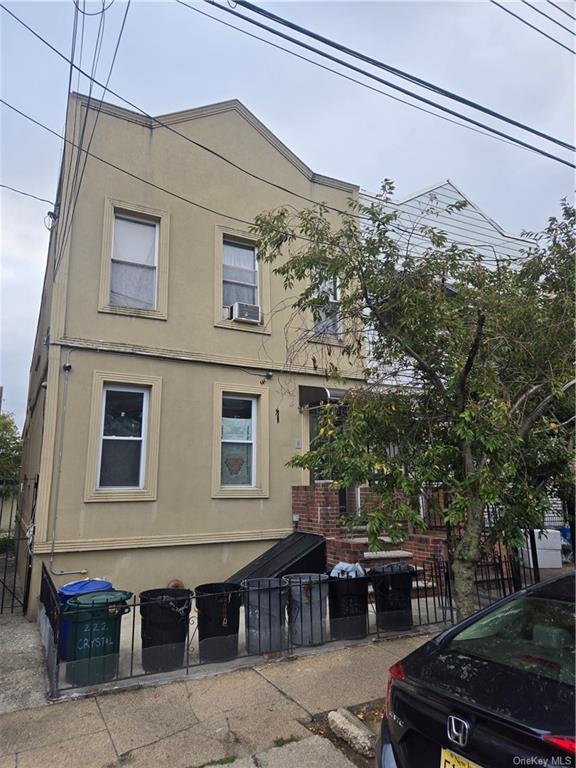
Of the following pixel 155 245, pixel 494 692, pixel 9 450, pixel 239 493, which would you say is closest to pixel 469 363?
pixel 494 692

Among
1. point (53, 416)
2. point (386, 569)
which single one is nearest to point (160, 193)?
point (53, 416)

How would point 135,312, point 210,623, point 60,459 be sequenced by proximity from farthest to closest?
1. point 135,312
2. point 60,459
3. point 210,623

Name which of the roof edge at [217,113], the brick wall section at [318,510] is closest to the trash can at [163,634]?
the brick wall section at [318,510]

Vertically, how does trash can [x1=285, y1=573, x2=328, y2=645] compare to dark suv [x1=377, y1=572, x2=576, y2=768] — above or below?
below

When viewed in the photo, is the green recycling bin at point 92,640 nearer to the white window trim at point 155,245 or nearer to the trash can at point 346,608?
the trash can at point 346,608

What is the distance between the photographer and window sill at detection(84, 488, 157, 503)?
7.41 meters

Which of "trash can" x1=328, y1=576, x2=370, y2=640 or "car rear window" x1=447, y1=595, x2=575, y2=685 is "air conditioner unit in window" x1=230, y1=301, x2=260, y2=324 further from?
"car rear window" x1=447, y1=595, x2=575, y2=685

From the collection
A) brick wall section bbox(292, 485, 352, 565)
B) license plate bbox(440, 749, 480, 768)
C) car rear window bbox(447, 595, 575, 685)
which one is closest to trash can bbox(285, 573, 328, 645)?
brick wall section bbox(292, 485, 352, 565)

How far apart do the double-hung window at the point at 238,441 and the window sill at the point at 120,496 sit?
4.46 ft

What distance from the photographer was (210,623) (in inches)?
210

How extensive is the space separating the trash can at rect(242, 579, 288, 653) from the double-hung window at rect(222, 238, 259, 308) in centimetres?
552

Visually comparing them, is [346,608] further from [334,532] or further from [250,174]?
[250,174]

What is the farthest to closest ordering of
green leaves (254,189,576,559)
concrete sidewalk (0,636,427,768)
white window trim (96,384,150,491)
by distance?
white window trim (96,384,150,491) < green leaves (254,189,576,559) < concrete sidewalk (0,636,427,768)

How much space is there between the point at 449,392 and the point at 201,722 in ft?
12.2
